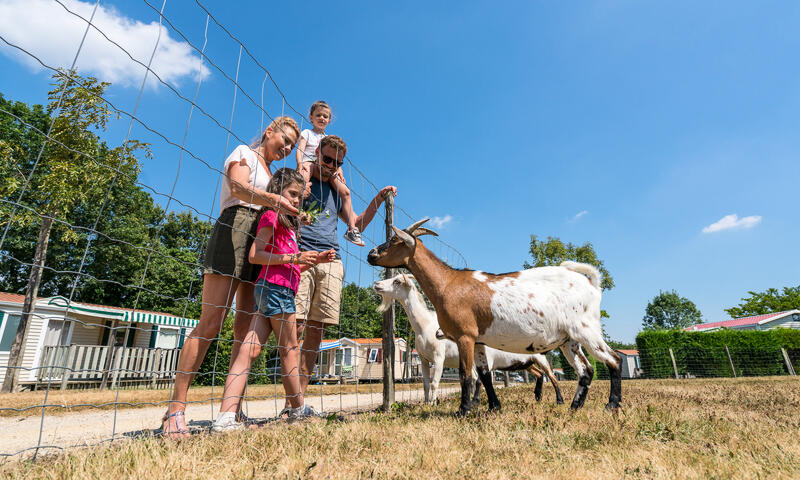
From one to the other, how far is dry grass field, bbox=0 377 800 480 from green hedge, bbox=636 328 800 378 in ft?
76.1

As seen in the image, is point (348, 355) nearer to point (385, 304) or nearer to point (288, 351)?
point (385, 304)

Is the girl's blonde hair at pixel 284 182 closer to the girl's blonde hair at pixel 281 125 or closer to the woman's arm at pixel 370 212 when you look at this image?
the girl's blonde hair at pixel 281 125

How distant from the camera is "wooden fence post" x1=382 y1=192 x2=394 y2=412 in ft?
14.8

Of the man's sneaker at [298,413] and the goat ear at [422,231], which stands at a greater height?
the goat ear at [422,231]

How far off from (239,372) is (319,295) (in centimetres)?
125

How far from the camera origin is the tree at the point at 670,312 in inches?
3095

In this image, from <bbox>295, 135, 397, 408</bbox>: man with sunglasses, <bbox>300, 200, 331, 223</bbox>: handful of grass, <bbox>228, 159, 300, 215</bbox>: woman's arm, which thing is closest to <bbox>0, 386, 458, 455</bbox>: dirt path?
<bbox>295, 135, 397, 408</bbox>: man with sunglasses

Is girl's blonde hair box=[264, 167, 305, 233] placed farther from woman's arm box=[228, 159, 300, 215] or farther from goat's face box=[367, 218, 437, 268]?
goat's face box=[367, 218, 437, 268]

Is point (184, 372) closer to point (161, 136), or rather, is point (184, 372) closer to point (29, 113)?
point (161, 136)

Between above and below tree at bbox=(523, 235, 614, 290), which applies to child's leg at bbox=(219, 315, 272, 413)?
below

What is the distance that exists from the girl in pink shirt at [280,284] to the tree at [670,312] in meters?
92.0

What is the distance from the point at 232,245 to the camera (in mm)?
2963

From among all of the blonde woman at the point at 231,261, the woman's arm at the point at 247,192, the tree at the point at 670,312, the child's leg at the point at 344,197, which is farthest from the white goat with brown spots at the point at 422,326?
the tree at the point at 670,312

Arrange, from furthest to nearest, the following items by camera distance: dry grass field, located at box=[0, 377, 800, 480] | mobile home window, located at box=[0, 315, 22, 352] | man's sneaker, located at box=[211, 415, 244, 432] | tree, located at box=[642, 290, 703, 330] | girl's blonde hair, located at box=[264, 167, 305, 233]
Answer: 1. tree, located at box=[642, 290, 703, 330]
2. mobile home window, located at box=[0, 315, 22, 352]
3. girl's blonde hair, located at box=[264, 167, 305, 233]
4. man's sneaker, located at box=[211, 415, 244, 432]
5. dry grass field, located at box=[0, 377, 800, 480]
